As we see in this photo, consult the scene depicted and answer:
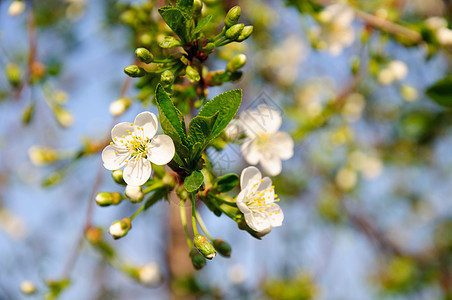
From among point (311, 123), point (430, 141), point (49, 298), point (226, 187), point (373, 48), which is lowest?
point (430, 141)

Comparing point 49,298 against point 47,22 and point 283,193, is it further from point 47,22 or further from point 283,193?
point 283,193

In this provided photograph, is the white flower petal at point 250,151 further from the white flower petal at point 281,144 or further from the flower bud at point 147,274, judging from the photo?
the flower bud at point 147,274

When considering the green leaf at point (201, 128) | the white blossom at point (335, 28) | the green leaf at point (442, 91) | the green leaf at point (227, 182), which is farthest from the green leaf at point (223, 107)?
the white blossom at point (335, 28)

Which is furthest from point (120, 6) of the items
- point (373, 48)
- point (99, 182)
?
point (373, 48)

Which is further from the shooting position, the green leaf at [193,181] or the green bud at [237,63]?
the green bud at [237,63]

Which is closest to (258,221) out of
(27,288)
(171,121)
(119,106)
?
(171,121)

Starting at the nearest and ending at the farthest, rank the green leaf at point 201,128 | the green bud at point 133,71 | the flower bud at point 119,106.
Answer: the green leaf at point 201,128 → the green bud at point 133,71 → the flower bud at point 119,106
